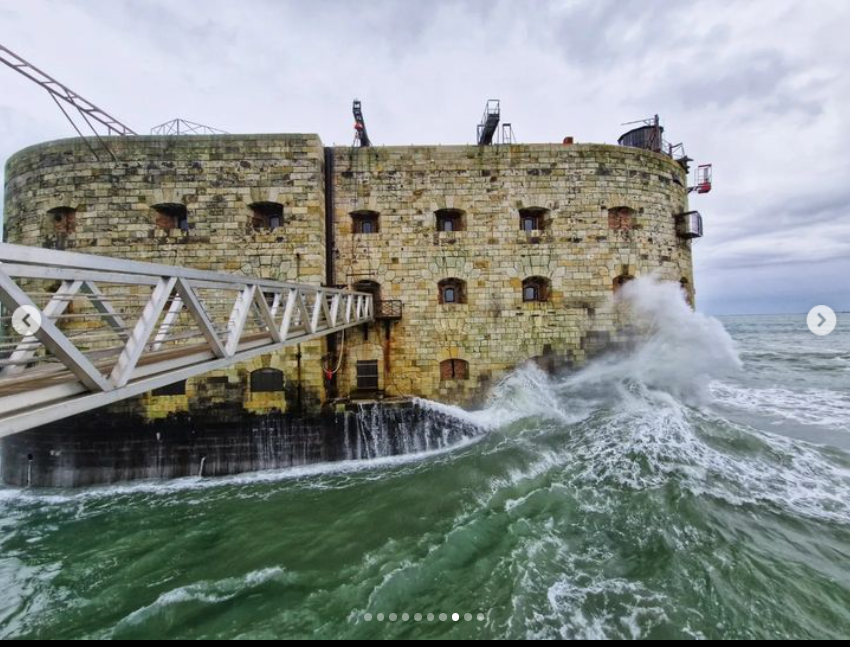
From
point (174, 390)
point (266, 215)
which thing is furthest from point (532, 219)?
point (174, 390)

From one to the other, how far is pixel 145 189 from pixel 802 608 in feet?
49.2

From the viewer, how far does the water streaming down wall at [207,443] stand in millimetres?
9102

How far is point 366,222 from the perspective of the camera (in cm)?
1091

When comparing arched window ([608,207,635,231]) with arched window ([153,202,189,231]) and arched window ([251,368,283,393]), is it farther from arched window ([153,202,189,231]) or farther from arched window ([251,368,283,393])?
arched window ([153,202,189,231])

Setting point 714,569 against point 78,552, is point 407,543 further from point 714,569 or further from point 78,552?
point 78,552

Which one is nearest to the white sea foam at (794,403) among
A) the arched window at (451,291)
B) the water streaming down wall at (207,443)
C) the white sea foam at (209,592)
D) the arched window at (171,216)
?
the water streaming down wall at (207,443)

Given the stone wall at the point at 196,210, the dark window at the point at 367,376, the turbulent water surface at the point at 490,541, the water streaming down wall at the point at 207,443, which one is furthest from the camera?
the dark window at the point at 367,376

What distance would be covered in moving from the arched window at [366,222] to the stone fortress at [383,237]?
44 millimetres

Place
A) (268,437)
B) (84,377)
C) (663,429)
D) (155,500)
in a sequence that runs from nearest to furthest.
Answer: (84,377) → (155,500) → (663,429) → (268,437)

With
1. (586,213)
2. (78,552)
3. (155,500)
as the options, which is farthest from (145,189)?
(586,213)

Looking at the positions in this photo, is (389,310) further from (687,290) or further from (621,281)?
(687,290)

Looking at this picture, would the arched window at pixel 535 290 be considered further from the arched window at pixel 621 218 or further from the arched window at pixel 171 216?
the arched window at pixel 171 216

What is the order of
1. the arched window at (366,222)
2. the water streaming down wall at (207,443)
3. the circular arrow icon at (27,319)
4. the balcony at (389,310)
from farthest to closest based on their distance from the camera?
the arched window at (366,222) → the balcony at (389,310) → the water streaming down wall at (207,443) → the circular arrow icon at (27,319)

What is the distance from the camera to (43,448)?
9.12 m
